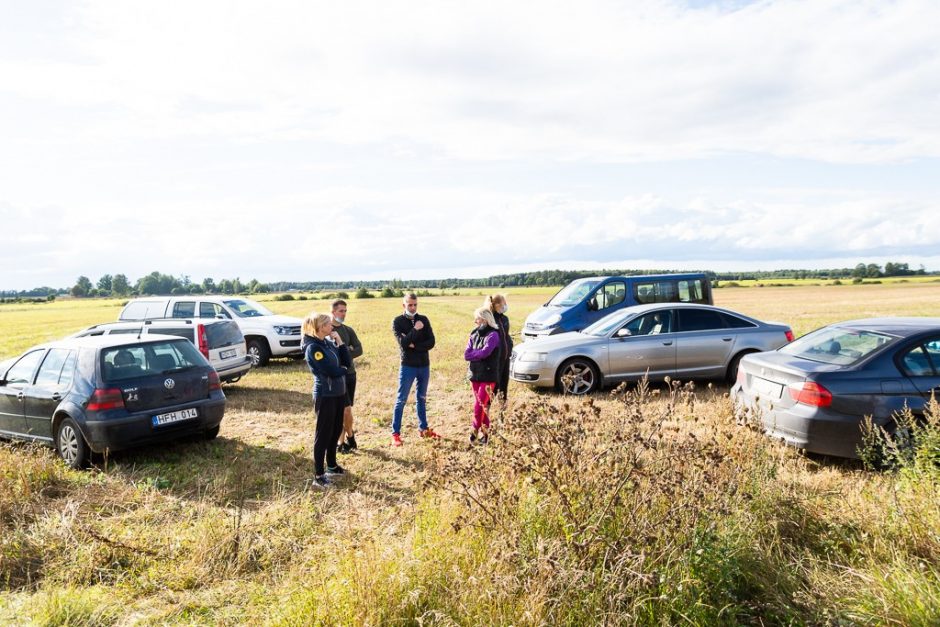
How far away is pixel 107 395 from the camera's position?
641cm

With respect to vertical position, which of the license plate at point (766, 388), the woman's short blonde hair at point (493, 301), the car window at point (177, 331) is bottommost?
the license plate at point (766, 388)

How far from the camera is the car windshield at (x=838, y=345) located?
18.8ft

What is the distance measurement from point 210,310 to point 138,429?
26.7ft

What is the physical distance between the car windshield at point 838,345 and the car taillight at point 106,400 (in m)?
7.53

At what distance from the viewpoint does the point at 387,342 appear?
1994 cm

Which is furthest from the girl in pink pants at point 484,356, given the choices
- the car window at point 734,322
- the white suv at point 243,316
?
the white suv at point 243,316

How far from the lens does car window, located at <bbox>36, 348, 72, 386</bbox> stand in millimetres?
6930

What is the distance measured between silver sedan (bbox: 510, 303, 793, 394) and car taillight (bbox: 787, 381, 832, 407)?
402 cm

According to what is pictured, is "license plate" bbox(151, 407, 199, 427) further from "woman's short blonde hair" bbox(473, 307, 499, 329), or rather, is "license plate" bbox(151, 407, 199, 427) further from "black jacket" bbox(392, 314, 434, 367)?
"woman's short blonde hair" bbox(473, 307, 499, 329)

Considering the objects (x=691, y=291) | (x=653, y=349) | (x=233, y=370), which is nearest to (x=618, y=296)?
(x=691, y=291)

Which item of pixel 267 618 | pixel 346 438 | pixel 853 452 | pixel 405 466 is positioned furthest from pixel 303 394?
pixel 853 452

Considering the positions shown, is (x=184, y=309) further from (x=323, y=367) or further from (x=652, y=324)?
(x=652, y=324)

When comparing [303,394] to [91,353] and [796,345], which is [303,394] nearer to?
[91,353]

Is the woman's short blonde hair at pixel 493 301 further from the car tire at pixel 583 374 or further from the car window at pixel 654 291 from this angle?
the car window at pixel 654 291
